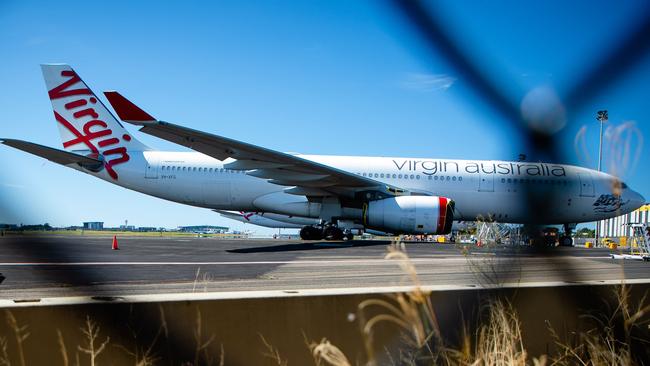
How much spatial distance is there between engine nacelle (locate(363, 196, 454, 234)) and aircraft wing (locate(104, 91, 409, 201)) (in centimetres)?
144

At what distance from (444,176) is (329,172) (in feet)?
17.6

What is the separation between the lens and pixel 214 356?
2480 mm

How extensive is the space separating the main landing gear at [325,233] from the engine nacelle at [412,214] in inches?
140

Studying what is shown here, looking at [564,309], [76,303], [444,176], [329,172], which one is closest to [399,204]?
[329,172]

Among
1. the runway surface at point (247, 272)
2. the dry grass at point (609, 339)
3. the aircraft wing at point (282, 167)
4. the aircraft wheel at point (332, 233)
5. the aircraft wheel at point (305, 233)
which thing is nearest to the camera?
the runway surface at point (247, 272)

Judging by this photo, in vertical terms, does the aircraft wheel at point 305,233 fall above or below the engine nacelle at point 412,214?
below

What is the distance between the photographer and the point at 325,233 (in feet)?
69.8

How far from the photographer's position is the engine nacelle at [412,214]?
1725cm

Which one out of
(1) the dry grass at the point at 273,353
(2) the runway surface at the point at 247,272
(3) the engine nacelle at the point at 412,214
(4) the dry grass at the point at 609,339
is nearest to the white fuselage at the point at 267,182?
(3) the engine nacelle at the point at 412,214

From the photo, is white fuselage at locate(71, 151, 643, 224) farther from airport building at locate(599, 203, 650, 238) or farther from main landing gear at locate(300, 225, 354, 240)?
airport building at locate(599, 203, 650, 238)

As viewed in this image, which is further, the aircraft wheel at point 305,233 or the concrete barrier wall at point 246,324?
the aircraft wheel at point 305,233

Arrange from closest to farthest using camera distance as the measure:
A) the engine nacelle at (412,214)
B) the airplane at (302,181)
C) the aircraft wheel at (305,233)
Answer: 1. the engine nacelle at (412,214)
2. the airplane at (302,181)
3. the aircraft wheel at (305,233)

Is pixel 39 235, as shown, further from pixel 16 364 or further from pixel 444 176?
pixel 444 176

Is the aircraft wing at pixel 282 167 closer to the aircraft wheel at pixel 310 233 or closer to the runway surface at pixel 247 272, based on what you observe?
the aircraft wheel at pixel 310 233
